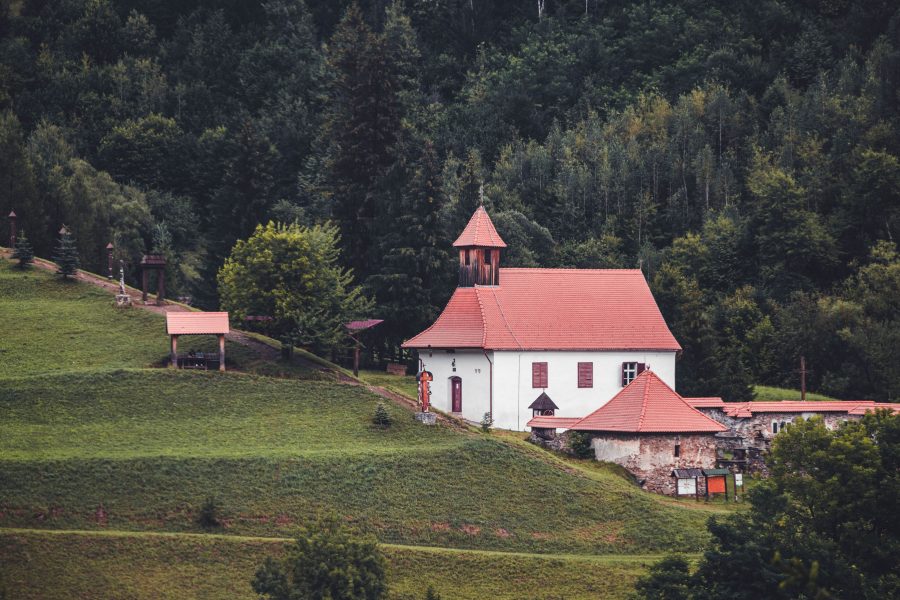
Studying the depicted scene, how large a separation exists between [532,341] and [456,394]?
4.21 metres

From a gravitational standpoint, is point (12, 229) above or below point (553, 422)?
above

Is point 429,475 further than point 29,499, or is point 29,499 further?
point 429,475

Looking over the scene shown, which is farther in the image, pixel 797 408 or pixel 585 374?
pixel 585 374

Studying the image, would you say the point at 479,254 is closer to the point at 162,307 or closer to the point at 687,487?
the point at 162,307

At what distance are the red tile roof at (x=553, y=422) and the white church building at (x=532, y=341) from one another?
12.3 ft

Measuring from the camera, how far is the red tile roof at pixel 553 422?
6762 cm

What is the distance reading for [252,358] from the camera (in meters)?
70.9

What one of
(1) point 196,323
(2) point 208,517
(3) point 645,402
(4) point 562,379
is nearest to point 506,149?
(4) point 562,379

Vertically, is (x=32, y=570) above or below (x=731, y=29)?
below

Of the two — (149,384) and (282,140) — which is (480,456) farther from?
(282,140)

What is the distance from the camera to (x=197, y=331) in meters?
69.4

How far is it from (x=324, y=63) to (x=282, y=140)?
34.4 feet

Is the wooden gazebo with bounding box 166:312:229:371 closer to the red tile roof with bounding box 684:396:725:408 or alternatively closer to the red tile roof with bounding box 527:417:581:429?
the red tile roof with bounding box 527:417:581:429

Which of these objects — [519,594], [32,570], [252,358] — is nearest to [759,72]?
[252,358]
